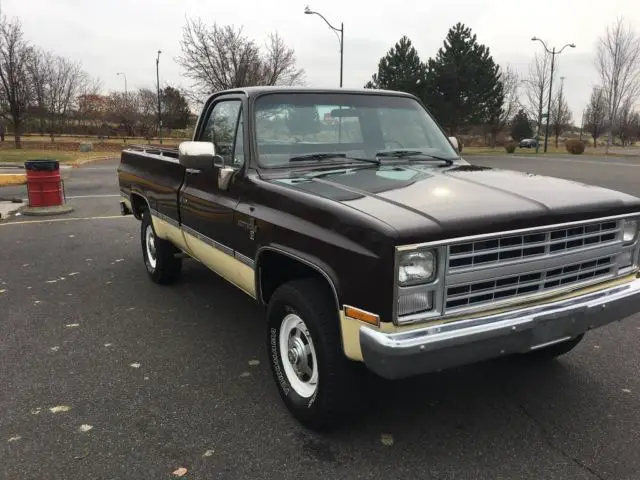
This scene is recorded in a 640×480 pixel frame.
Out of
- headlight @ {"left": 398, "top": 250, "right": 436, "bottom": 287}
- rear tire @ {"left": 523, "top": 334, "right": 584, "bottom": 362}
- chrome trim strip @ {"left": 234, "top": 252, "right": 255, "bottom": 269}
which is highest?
headlight @ {"left": 398, "top": 250, "right": 436, "bottom": 287}

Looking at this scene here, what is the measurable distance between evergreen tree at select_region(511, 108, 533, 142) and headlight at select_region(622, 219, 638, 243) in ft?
230

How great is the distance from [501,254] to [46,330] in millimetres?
3807

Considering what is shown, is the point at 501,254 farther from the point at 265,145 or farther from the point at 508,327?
the point at 265,145

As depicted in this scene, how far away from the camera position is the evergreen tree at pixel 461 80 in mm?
47969

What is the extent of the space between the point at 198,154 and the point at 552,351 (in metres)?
2.86

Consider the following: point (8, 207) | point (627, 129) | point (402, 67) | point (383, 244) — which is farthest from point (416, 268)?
point (627, 129)

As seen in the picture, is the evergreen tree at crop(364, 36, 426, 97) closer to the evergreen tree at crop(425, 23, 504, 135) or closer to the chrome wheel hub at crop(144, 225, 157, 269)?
the evergreen tree at crop(425, 23, 504, 135)

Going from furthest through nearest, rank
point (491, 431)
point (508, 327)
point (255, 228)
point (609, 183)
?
point (609, 183) → point (255, 228) → point (491, 431) → point (508, 327)

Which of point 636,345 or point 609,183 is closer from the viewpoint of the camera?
point 636,345

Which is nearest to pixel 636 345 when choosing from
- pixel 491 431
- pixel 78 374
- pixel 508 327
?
pixel 491 431

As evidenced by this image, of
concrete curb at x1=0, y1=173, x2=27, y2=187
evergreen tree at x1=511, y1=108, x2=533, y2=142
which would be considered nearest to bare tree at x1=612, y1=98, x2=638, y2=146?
evergreen tree at x1=511, y1=108, x2=533, y2=142

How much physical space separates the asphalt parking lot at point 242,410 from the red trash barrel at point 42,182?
6228 millimetres

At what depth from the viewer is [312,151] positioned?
3896 millimetres

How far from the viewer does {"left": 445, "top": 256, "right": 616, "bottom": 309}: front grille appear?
2648mm
